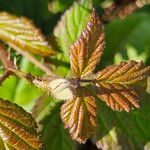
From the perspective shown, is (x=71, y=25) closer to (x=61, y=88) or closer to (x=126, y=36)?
(x=126, y=36)

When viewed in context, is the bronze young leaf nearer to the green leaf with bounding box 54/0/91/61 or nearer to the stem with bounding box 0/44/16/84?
the stem with bounding box 0/44/16/84

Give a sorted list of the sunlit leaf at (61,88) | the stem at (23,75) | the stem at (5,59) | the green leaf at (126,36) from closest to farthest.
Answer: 1. the sunlit leaf at (61,88)
2. the stem at (23,75)
3. the stem at (5,59)
4. the green leaf at (126,36)

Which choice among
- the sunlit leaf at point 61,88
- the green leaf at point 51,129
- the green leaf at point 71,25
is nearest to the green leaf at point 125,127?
the green leaf at point 51,129

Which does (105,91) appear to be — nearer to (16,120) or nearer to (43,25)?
(16,120)

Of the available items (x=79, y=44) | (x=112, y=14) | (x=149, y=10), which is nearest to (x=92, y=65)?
(x=79, y=44)

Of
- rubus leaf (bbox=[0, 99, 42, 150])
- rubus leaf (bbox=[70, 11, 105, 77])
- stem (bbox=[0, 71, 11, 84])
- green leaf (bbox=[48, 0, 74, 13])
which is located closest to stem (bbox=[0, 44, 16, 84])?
stem (bbox=[0, 71, 11, 84])

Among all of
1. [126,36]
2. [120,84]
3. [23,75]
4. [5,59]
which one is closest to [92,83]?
[120,84]

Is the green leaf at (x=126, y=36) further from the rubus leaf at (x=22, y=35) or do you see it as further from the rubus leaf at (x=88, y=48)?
the rubus leaf at (x=88, y=48)
